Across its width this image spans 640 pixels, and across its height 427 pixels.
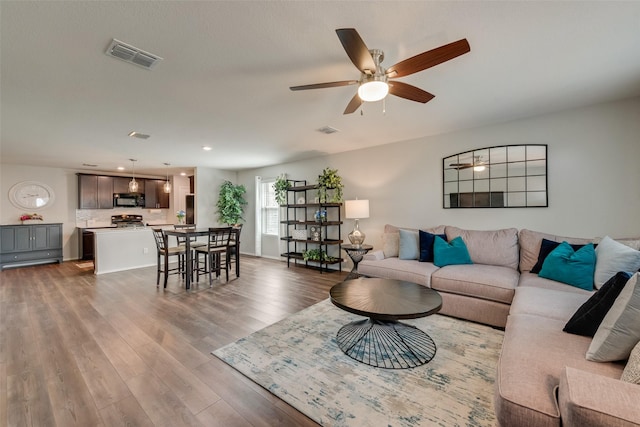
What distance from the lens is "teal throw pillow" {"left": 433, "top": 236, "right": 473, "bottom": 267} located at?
3.37m

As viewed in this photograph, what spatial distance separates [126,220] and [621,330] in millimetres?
9514

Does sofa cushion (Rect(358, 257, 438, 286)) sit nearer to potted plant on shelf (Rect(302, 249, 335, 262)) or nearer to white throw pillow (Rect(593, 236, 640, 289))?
white throw pillow (Rect(593, 236, 640, 289))

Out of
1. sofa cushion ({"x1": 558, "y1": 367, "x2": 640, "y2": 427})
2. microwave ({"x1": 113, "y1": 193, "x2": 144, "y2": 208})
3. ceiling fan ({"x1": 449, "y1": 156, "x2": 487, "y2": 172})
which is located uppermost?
ceiling fan ({"x1": 449, "y1": 156, "x2": 487, "y2": 172})

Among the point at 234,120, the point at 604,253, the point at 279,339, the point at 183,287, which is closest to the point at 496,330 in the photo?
the point at 604,253

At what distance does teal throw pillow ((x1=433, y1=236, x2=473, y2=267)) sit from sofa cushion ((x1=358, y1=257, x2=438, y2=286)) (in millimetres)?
130

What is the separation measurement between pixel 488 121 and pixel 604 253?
204cm

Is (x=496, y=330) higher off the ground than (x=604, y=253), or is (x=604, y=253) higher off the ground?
(x=604, y=253)

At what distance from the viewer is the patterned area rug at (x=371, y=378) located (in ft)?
5.23

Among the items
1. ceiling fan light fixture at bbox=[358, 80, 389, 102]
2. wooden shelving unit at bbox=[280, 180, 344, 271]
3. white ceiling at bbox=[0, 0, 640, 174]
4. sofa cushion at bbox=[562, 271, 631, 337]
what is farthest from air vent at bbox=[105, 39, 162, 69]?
wooden shelving unit at bbox=[280, 180, 344, 271]

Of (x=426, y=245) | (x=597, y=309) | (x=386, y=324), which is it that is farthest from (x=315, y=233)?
(x=597, y=309)

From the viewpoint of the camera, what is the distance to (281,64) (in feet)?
7.11

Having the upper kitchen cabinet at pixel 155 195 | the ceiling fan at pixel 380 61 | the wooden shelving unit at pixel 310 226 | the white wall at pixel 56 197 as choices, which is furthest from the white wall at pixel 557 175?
the white wall at pixel 56 197

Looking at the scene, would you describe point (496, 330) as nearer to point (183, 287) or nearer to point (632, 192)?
point (632, 192)

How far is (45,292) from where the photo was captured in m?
4.02
